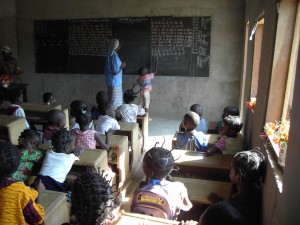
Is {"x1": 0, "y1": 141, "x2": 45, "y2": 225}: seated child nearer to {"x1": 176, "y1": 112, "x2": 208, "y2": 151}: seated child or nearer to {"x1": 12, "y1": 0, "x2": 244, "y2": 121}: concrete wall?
{"x1": 176, "y1": 112, "x2": 208, "y2": 151}: seated child

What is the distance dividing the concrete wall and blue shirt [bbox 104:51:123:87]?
2.55ft

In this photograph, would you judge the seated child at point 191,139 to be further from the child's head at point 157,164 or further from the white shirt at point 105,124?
the child's head at point 157,164

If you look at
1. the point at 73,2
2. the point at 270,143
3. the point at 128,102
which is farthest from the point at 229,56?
the point at 270,143

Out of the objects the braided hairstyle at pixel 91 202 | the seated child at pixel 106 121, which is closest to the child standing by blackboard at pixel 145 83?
the seated child at pixel 106 121

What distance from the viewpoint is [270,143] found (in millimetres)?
1868

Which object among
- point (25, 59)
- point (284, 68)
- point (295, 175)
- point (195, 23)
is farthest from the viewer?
point (25, 59)

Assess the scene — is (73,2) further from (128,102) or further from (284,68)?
(284,68)

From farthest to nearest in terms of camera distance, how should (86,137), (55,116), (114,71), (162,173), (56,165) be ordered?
(114,71), (55,116), (86,137), (56,165), (162,173)

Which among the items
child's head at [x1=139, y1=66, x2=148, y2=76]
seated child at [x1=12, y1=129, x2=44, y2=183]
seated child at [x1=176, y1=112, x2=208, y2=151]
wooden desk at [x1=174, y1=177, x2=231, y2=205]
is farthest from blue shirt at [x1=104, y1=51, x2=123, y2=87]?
wooden desk at [x1=174, y1=177, x2=231, y2=205]

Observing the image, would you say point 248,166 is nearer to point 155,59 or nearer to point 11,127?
point 11,127

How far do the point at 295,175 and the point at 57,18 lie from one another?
5819mm

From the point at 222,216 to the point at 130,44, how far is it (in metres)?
4.97

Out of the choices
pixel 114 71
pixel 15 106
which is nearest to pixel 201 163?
pixel 15 106

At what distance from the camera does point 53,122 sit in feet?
9.12
